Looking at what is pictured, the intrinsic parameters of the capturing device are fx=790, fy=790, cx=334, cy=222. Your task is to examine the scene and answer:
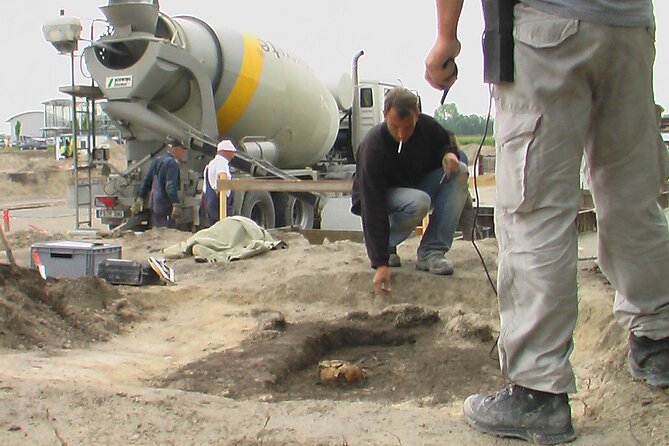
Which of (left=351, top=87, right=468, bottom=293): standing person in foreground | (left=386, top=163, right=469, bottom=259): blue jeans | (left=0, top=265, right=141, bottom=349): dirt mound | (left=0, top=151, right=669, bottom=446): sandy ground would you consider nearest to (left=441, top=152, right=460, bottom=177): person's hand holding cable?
(left=351, top=87, right=468, bottom=293): standing person in foreground

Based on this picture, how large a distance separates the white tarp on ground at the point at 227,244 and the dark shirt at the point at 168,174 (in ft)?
8.76

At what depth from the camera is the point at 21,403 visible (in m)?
2.52

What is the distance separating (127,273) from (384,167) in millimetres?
2008

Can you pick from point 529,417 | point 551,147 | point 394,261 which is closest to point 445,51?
point 551,147

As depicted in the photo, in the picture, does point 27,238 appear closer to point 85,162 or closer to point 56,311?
point 85,162

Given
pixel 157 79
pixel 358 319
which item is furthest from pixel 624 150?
pixel 157 79

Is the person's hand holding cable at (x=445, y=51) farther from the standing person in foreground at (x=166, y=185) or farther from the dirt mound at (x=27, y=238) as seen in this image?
the standing person in foreground at (x=166, y=185)

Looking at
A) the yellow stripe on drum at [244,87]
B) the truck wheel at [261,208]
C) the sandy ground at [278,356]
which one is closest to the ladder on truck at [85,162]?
the yellow stripe on drum at [244,87]

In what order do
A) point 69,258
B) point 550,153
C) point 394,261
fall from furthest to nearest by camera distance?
1. point 69,258
2. point 394,261
3. point 550,153

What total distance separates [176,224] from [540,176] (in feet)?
26.9

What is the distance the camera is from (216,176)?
30.9 feet

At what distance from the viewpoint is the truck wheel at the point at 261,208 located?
34.7 ft

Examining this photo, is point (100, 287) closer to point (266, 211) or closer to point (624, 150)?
point (624, 150)

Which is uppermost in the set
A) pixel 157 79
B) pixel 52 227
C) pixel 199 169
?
pixel 157 79
